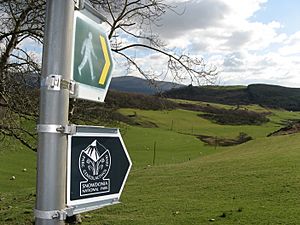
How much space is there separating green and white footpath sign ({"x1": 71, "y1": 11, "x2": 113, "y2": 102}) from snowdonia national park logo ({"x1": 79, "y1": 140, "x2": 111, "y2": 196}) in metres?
0.25

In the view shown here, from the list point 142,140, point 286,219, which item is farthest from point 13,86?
point 142,140

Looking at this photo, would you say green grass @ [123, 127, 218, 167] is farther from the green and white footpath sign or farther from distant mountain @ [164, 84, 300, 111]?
distant mountain @ [164, 84, 300, 111]

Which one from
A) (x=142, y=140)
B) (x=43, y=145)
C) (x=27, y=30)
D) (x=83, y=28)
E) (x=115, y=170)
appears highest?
(x=27, y=30)

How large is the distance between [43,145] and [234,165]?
711 inches

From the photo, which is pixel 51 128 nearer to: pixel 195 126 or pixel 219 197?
pixel 219 197

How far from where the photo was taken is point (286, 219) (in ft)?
27.7

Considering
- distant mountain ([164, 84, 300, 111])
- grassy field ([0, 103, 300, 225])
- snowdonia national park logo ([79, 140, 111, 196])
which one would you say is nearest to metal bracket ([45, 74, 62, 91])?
snowdonia national park logo ([79, 140, 111, 196])

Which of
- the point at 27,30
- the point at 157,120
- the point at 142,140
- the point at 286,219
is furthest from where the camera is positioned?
the point at 157,120

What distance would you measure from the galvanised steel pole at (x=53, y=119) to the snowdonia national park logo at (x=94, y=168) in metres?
0.15

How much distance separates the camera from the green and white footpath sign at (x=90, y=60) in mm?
1927

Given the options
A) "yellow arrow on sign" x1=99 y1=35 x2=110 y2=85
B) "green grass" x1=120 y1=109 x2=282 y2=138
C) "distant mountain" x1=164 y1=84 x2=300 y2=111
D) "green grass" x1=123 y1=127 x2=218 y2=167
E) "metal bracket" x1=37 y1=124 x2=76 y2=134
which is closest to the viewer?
"metal bracket" x1=37 y1=124 x2=76 y2=134

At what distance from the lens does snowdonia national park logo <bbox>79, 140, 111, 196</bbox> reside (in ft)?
6.43

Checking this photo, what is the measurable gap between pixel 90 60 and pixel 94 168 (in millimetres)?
514

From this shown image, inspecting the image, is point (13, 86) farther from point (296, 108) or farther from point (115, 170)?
point (296, 108)
